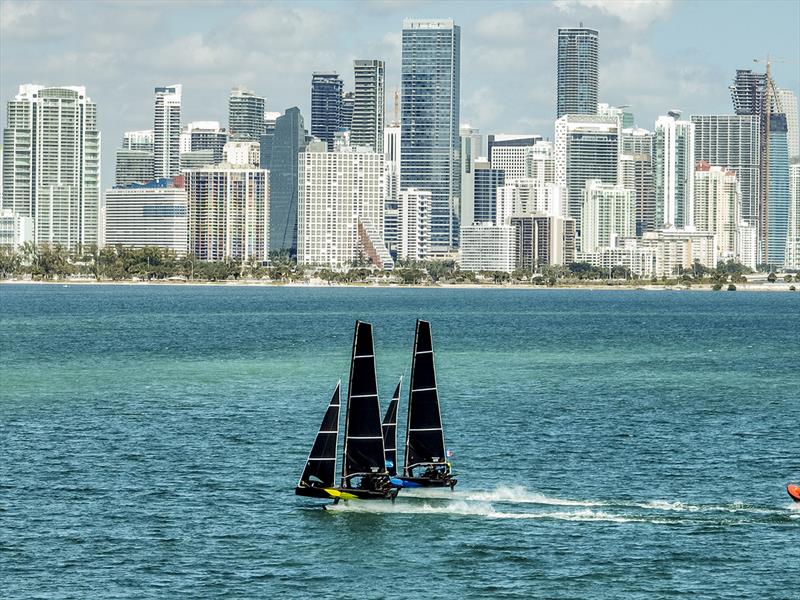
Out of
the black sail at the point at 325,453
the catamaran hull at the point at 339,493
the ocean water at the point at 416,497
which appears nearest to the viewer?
the ocean water at the point at 416,497

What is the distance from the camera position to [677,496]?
6969 cm

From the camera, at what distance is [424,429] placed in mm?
67062

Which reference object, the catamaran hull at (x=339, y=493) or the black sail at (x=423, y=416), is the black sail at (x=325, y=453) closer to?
the catamaran hull at (x=339, y=493)

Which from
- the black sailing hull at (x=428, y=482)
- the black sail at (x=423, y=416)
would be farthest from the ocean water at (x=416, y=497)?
the black sail at (x=423, y=416)

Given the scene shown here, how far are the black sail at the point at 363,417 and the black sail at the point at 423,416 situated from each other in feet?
11.3

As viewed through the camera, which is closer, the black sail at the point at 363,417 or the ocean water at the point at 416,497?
the ocean water at the point at 416,497

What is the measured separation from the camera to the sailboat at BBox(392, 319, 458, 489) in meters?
66.8

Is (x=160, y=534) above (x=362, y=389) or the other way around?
the other way around

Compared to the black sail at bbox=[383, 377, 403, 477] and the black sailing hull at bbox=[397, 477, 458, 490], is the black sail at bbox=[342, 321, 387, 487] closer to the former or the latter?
the black sailing hull at bbox=[397, 477, 458, 490]

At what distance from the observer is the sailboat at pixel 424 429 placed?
66812 millimetres

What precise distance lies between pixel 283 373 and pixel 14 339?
5807 centimetres

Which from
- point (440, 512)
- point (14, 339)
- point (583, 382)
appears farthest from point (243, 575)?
point (14, 339)

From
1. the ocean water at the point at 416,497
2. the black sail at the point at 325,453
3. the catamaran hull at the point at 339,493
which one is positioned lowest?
the ocean water at the point at 416,497

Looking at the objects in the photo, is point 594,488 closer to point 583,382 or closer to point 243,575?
point 243,575
